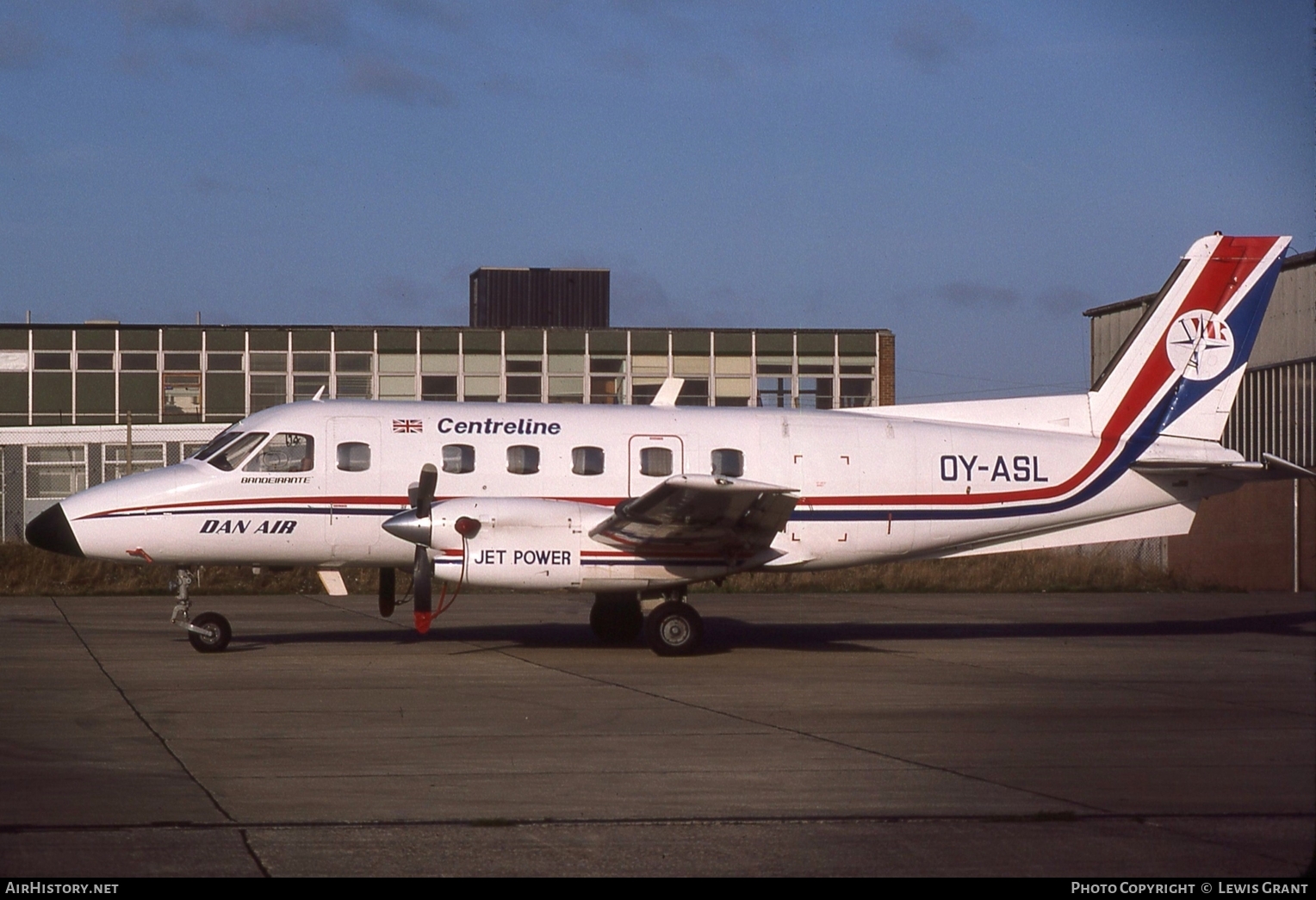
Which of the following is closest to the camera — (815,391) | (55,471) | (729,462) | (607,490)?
(607,490)

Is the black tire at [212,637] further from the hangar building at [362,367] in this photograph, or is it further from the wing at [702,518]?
the hangar building at [362,367]

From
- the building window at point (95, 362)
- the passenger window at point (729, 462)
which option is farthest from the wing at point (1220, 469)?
the building window at point (95, 362)

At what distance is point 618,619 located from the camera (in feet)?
56.1

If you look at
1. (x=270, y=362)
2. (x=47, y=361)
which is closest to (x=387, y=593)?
(x=270, y=362)

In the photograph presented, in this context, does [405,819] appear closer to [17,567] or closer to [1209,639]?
[1209,639]

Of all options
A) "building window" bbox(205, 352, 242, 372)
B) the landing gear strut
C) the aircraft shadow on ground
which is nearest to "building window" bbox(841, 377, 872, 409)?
"building window" bbox(205, 352, 242, 372)

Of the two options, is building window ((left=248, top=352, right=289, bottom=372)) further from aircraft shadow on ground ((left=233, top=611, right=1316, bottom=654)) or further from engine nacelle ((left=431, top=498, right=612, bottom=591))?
engine nacelle ((left=431, top=498, right=612, bottom=591))

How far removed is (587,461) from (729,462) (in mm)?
1665

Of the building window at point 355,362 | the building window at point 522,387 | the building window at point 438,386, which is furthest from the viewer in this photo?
the building window at point 522,387

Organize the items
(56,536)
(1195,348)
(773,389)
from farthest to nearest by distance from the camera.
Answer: (773,389)
(1195,348)
(56,536)

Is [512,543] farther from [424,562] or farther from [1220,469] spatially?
[1220,469]

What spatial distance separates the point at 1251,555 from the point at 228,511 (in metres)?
21.1

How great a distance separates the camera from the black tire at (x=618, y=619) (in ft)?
56.0

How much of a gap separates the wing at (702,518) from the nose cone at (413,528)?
1.77 m
